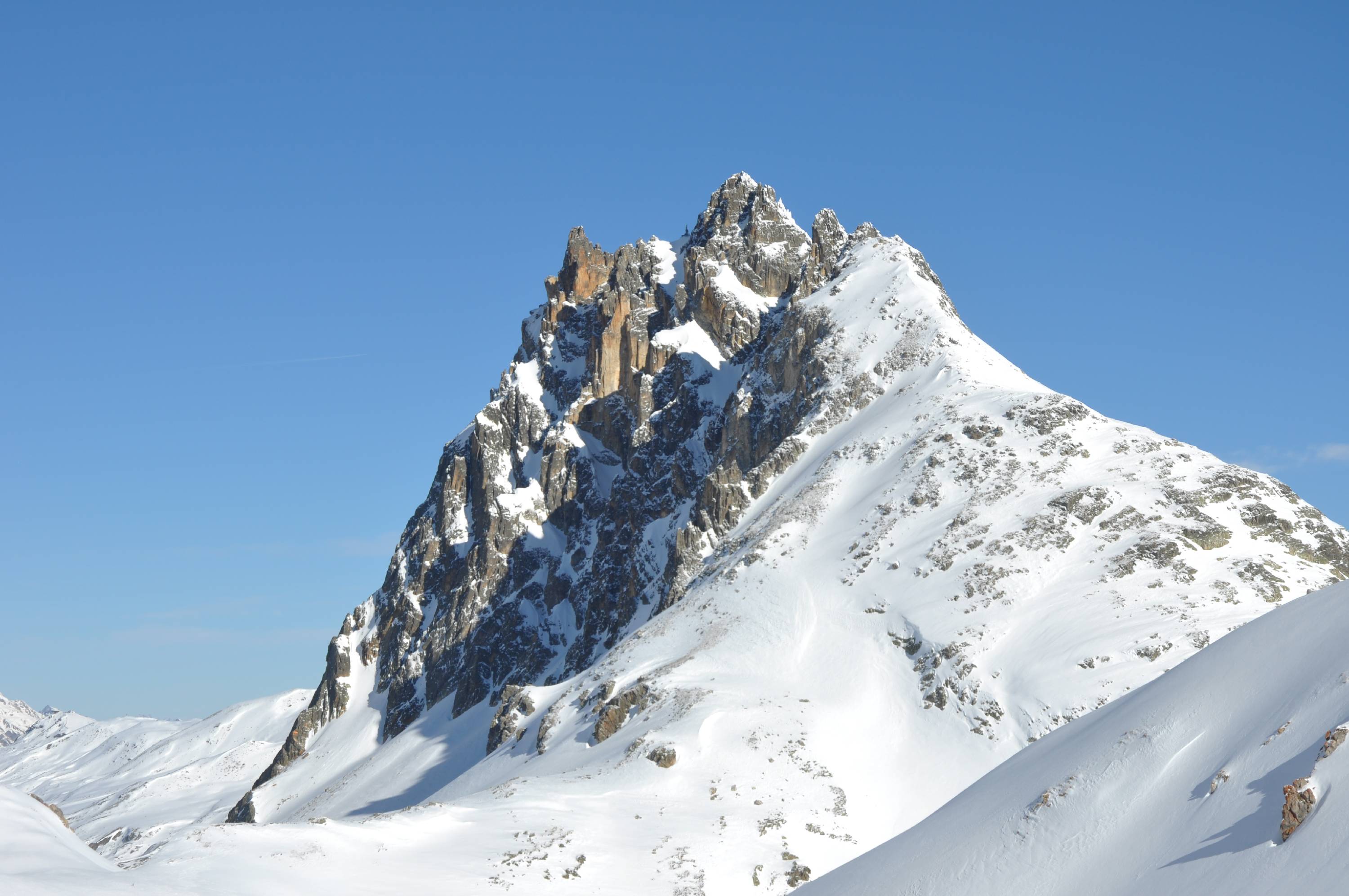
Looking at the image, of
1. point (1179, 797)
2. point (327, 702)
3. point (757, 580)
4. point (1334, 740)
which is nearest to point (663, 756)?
point (757, 580)

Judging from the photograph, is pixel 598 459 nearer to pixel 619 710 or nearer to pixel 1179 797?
→ pixel 619 710

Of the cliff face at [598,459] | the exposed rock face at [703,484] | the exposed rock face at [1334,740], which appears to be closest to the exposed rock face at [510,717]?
the exposed rock face at [703,484]

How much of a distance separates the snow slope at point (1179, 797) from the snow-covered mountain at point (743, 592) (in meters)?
21.6

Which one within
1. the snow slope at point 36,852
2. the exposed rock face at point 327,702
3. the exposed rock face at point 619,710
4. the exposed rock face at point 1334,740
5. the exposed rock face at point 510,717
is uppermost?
the exposed rock face at point 327,702

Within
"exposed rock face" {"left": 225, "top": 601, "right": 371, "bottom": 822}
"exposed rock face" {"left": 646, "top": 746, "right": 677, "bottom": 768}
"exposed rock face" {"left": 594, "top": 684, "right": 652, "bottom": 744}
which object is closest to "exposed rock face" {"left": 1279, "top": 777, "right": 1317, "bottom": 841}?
"exposed rock face" {"left": 646, "top": 746, "right": 677, "bottom": 768}

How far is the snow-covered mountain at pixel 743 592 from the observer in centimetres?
5419

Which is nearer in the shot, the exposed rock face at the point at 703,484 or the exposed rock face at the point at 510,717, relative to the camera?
the exposed rock face at the point at 703,484

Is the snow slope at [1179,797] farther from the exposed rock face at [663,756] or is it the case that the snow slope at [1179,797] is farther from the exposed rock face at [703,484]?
the exposed rock face at [703,484]

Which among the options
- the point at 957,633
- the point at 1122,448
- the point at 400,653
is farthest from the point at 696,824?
the point at 400,653

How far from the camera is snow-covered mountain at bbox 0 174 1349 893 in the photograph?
54.2 m

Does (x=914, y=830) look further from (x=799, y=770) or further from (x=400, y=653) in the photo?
(x=400, y=653)

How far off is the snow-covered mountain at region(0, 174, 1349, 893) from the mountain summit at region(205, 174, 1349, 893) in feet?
0.88

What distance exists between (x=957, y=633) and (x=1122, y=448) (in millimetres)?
22346

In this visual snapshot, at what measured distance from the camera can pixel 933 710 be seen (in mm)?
67000
